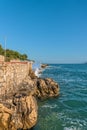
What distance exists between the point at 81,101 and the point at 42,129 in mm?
13553

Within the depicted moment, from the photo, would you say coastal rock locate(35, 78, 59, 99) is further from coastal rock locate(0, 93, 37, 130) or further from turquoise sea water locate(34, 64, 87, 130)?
coastal rock locate(0, 93, 37, 130)

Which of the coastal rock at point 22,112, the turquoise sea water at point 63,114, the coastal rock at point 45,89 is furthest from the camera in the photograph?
the coastal rock at point 45,89

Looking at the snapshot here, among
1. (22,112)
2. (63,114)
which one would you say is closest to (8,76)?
(22,112)

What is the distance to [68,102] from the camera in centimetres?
3161

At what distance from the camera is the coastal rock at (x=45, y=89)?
1311 inches

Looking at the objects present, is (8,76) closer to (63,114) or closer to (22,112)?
(22,112)

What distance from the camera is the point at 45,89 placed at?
33844 millimetres

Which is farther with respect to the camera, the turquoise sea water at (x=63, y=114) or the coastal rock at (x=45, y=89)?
the coastal rock at (x=45, y=89)

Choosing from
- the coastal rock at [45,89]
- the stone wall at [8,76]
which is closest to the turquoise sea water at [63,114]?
the coastal rock at [45,89]

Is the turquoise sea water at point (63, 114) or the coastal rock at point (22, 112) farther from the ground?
the coastal rock at point (22, 112)

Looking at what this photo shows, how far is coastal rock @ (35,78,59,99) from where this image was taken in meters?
33.3

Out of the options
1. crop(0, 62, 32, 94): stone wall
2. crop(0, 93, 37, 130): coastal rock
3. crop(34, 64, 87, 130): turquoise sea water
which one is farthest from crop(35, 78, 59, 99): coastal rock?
A: crop(0, 93, 37, 130): coastal rock

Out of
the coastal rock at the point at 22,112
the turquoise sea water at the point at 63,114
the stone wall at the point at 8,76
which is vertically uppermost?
the stone wall at the point at 8,76

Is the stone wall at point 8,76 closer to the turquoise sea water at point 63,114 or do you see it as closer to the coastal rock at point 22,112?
the coastal rock at point 22,112
